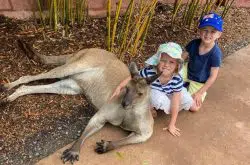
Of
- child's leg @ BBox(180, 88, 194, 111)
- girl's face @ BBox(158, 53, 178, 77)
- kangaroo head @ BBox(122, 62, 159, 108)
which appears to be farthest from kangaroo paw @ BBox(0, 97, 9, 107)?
child's leg @ BBox(180, 88, 194, 111)

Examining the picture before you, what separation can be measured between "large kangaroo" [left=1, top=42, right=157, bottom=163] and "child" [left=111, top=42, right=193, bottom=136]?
235 millimetres

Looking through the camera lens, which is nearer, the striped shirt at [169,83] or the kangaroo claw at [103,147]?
the kangaroo claw at [103,147]

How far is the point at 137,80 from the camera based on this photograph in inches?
135

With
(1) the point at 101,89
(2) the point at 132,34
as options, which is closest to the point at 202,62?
(2) the point at 132,34

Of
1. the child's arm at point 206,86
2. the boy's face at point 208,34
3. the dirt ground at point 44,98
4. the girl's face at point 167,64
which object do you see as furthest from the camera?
the child's arm at point 206,86

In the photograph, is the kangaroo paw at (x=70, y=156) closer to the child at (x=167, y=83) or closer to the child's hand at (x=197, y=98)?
the child at (x=167, y=83)

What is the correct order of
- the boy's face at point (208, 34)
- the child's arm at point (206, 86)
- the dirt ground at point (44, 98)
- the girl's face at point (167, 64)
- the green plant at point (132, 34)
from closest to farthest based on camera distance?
the dirt ground at point (44, 98), the girl's face at point (167, 64), the boy's face at point (208, 34), the child's arm at point (206, 86), the green plant at point (132, 34)

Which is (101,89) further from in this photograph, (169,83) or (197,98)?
(197,98)

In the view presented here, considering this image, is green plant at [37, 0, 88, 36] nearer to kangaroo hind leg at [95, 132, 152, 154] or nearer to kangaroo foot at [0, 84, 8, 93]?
kangaroo foot at [0, 84, 8, 93]

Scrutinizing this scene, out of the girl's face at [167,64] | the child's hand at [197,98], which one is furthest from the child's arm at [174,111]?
the child's hand at [197,98]

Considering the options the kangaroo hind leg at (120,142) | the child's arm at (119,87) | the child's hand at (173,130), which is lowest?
the child's hand at (173,130)

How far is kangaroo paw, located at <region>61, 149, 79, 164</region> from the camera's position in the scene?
333 cm

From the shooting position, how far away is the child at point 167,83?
12.1 ft

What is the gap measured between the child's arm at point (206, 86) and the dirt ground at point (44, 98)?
101 centimetres
